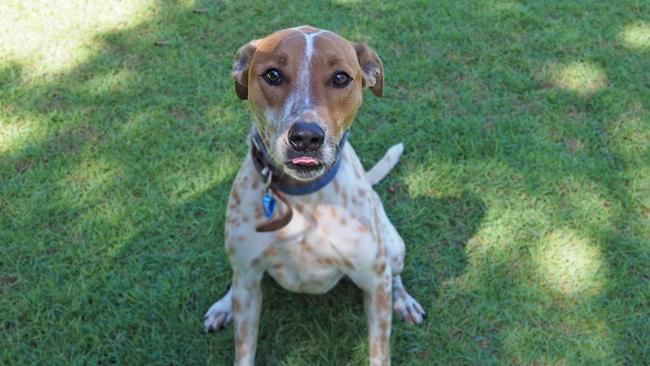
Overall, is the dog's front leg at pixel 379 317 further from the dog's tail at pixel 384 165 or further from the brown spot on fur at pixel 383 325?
the dog's tail at pixel 384 165

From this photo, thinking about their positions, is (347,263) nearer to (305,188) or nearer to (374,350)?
(305,188)

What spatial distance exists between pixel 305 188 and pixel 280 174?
14 cm

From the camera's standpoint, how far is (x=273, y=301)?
12.7 ft

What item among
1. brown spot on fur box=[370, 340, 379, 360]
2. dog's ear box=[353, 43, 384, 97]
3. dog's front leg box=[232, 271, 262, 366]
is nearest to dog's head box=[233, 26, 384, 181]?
dog's ear box=[353, 43, 384, 97]

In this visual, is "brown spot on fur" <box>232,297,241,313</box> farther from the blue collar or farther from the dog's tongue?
the dog's tongue

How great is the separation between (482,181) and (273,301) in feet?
5.87

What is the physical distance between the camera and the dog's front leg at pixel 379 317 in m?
3.21

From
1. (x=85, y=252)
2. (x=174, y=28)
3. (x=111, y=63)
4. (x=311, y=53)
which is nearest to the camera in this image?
(x=311, y=53)

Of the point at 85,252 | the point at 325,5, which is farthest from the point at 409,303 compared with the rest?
the point at 325,5

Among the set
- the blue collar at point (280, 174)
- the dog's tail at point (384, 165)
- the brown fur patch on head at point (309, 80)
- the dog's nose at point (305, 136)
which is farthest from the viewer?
the dog's tail at point (384, 165)

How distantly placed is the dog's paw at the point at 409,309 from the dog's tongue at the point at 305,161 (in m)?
1.50

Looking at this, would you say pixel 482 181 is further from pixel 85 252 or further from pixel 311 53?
pixel 85 252

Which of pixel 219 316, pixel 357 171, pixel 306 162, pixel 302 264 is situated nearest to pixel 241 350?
pixel 219 316

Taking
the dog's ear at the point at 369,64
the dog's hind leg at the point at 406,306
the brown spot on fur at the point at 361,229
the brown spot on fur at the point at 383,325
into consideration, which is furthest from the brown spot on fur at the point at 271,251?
the dog's hind leg at the point at 406,306
